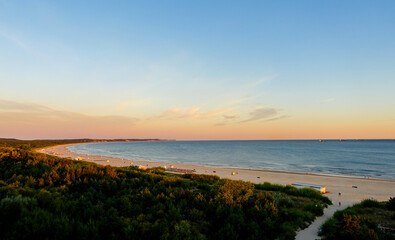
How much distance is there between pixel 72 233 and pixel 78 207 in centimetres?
237

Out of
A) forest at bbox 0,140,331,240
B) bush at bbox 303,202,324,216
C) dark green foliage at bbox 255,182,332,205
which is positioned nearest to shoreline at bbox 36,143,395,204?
dark green foliage at bbox 255,182,332,205

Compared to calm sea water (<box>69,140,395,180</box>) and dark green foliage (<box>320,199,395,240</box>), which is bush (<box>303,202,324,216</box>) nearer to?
dark green foliage (<box>320,199,395,240</box>)

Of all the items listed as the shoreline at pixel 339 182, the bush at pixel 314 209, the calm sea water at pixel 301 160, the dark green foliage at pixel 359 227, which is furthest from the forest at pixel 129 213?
the calm sea water at pixel 301 160

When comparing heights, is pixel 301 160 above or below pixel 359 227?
below

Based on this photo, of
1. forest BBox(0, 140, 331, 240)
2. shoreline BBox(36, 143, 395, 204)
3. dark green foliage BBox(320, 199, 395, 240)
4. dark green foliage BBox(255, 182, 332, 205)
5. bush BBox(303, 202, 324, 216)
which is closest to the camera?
forest BBox(0, 140, 331, 240)

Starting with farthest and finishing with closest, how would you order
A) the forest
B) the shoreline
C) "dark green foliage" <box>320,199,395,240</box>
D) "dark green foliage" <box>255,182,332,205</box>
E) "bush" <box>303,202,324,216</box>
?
the shoreline, "dark green foliage" <box>255,182,332,205</box>, "bush" <box>303,202,324,216</box>, "dark green foliage" <box>320,199,395,240</box>, the forest

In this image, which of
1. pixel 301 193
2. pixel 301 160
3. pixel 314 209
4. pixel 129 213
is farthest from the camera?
pixel 301 160

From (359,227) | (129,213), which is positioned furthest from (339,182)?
(129,213)

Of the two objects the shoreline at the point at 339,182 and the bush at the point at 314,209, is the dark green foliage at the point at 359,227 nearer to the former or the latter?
the bush at the point at 314,209

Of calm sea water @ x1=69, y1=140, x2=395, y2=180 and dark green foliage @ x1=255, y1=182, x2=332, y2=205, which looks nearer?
→ dark green foliage @ x1=255, y1=182, x2=332, y2=205

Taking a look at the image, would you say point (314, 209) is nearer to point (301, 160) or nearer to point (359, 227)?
point (359, 227)

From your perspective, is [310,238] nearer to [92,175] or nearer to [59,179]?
[92,175]

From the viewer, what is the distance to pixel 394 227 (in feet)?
31.3

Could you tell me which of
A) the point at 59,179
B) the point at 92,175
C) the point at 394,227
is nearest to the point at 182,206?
the point at 92,175
